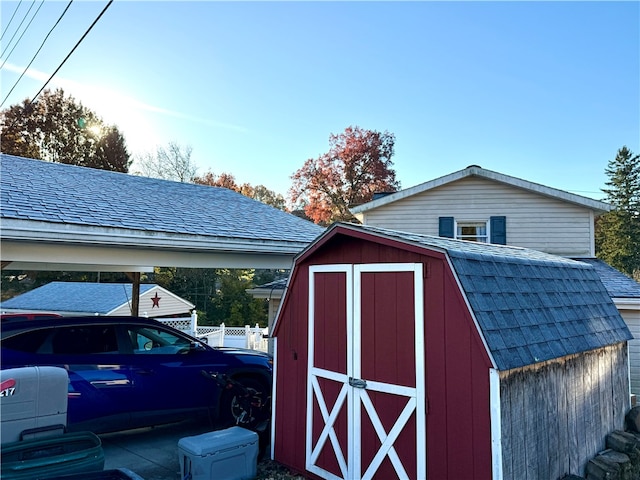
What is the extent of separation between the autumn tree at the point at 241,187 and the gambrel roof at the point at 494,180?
52.0ft

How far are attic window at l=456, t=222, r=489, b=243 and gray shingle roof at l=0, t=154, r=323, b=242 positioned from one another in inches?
202

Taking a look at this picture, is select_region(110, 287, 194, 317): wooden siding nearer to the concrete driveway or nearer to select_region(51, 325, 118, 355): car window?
the concrete driveway

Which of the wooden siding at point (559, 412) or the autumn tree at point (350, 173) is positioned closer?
the wooden siding at point (559, 412)

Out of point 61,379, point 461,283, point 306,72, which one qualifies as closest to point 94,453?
point 61,379

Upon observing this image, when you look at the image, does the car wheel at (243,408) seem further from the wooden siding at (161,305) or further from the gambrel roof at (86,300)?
the wooden siding at (161,305)

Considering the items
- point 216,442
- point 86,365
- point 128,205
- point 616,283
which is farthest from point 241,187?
point 216,442

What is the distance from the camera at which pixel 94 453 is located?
10.1ft

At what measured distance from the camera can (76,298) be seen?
17719 millimetres

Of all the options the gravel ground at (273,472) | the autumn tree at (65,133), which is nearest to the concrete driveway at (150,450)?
the gravel ground at (273,472)

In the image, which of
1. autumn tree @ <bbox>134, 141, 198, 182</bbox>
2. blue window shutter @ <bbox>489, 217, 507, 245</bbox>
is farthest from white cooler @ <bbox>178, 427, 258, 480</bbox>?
autumn tree @ <bbox>134, 141, 198, 182</bbox>

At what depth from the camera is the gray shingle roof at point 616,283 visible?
31.0 ft

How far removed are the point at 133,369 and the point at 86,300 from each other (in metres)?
13.4

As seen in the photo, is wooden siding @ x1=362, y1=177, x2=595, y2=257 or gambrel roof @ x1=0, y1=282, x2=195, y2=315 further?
gambrel roof @ x1=0, y1=282, x2=195, y2=315

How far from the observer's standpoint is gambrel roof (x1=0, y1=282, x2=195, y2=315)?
16266mm
